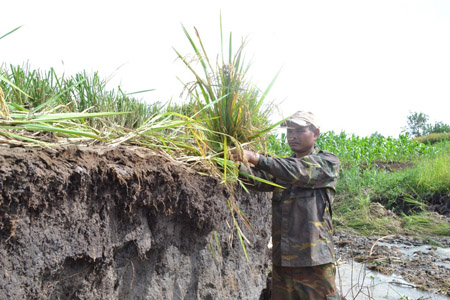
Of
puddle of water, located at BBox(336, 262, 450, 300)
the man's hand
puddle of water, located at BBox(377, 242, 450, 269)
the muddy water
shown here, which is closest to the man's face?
the man's hand

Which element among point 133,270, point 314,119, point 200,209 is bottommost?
point 133,270

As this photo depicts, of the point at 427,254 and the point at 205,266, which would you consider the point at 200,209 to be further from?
the point at 427,254

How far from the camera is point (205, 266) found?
8.40ft

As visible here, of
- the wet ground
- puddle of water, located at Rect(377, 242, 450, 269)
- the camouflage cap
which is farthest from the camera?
puddle of water, located at Rect(377, 242, 450, 269)

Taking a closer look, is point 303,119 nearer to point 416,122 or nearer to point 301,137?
point 301,137

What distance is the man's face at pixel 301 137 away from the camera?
298cm

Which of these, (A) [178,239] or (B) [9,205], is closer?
(B) [9,205]

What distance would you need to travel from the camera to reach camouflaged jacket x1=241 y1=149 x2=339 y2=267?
8.97ft

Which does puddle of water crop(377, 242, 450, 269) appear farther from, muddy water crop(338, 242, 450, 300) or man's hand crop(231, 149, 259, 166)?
man's hand crop(231, 149, 259, 166)

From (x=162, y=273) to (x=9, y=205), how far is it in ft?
3.51

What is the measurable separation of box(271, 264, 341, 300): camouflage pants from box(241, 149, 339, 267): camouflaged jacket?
9 cm

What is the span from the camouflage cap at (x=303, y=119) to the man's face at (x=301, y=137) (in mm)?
32

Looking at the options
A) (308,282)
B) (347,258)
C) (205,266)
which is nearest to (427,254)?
(347,258)

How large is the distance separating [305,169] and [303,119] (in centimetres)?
43
